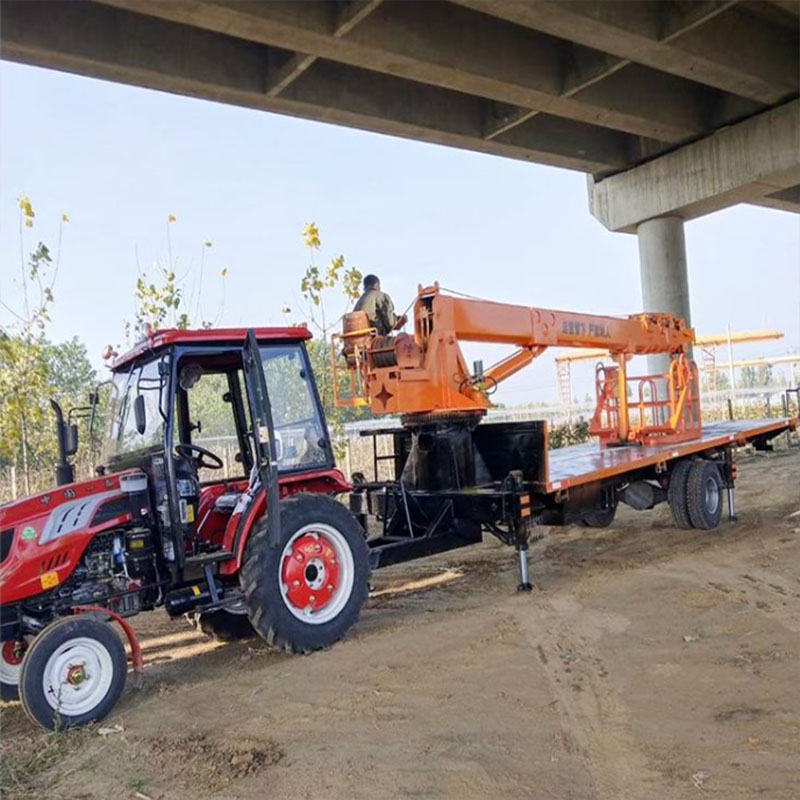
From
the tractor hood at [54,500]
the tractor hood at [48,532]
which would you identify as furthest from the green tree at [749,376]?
the tractor hood at [48,532]

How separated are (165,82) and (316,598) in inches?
312

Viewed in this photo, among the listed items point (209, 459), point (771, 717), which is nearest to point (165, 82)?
point (209, 459)

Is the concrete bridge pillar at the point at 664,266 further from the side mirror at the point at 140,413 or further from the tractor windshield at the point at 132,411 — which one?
the side mirror at the point at 140,413

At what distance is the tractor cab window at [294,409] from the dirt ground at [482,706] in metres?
1.43

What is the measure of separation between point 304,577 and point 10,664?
193cm

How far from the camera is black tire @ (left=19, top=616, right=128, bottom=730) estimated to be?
4273 mm

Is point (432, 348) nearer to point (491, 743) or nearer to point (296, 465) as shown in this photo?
point (296, 465)

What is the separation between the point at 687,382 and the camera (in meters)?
11.1

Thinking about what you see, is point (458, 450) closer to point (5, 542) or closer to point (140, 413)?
point (140, 413)

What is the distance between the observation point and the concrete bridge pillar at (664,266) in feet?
52.9

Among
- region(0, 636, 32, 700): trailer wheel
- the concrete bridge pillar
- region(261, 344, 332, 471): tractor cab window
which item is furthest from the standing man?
the concrete bridge pillar

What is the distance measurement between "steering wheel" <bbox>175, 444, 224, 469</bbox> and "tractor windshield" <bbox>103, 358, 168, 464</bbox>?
226 millimetres

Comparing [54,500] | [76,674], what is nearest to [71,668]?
[76,674]

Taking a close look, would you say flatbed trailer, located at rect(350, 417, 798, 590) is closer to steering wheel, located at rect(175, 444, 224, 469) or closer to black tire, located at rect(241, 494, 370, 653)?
black tire, located at rect(241, 494, 370, 653)
